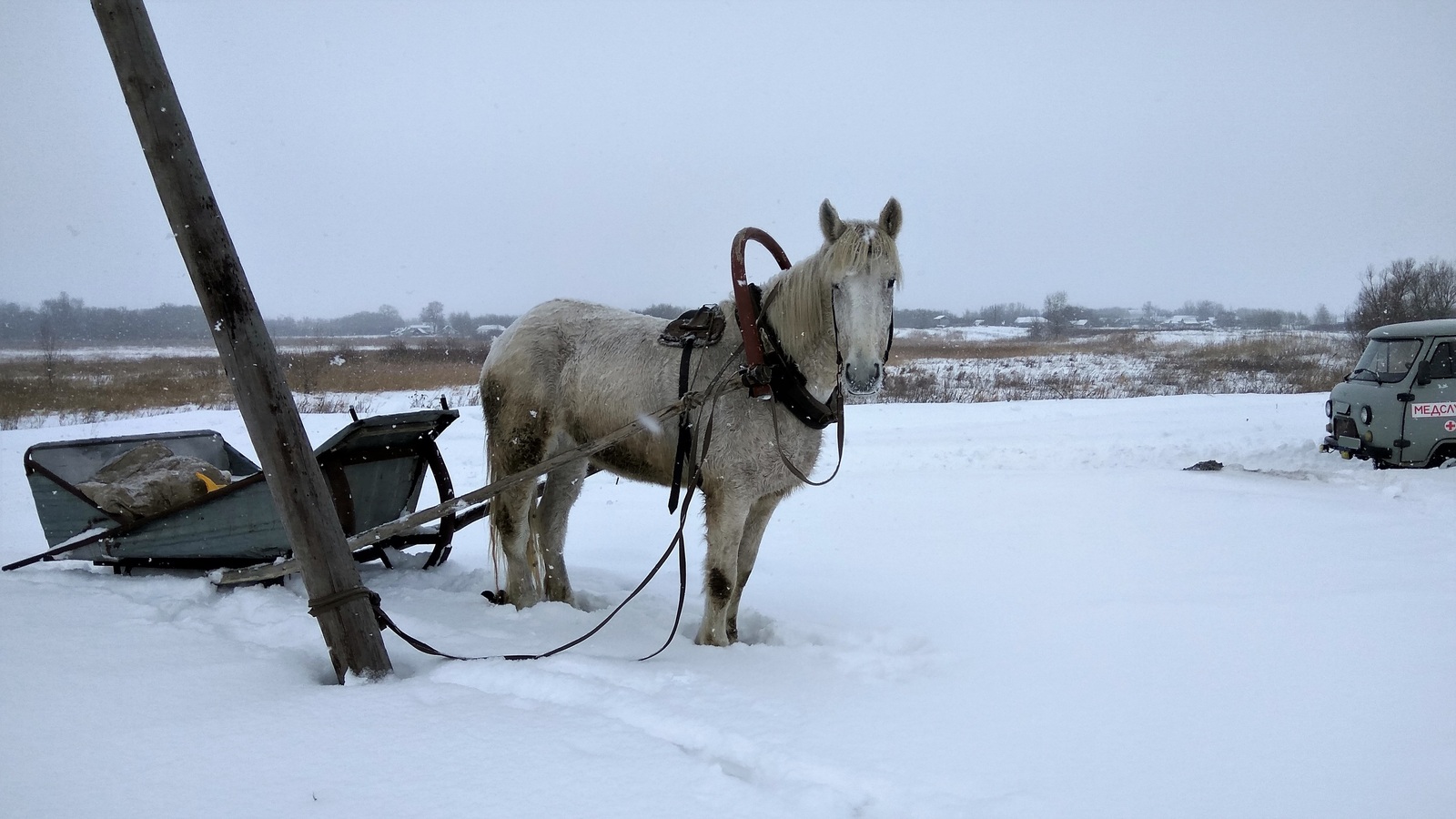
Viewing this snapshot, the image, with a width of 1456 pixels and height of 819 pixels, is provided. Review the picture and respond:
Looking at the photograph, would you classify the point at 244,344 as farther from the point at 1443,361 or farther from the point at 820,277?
the point at 1443,361

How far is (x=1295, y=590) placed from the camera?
4.22 metres

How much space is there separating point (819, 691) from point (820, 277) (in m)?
1.82

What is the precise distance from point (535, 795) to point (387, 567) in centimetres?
326

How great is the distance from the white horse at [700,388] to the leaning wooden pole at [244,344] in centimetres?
134

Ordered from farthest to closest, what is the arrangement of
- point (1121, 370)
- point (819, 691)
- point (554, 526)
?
point (1121, 370)
point (554, 526)
point (819, 691)

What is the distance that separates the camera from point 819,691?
300cm

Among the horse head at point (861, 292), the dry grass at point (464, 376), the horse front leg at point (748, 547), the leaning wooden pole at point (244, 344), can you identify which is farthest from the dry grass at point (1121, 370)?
the leaning wooden pole at point (244, 344)

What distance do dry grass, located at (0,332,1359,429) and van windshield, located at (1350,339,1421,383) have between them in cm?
889

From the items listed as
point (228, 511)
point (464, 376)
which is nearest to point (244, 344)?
point (228, 511)

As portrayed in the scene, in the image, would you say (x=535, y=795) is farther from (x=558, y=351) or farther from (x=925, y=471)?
(x=925, y=471)

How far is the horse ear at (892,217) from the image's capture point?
131 inches

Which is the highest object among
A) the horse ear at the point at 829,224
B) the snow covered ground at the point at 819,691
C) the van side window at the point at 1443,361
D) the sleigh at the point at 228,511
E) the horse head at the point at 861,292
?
the horse ear at the point at 829,224

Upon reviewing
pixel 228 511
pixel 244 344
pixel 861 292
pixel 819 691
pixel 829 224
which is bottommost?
pixel 819 691

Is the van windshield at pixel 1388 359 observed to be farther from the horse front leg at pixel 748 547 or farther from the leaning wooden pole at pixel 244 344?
the leaning wooden pole at pixel 244 344
